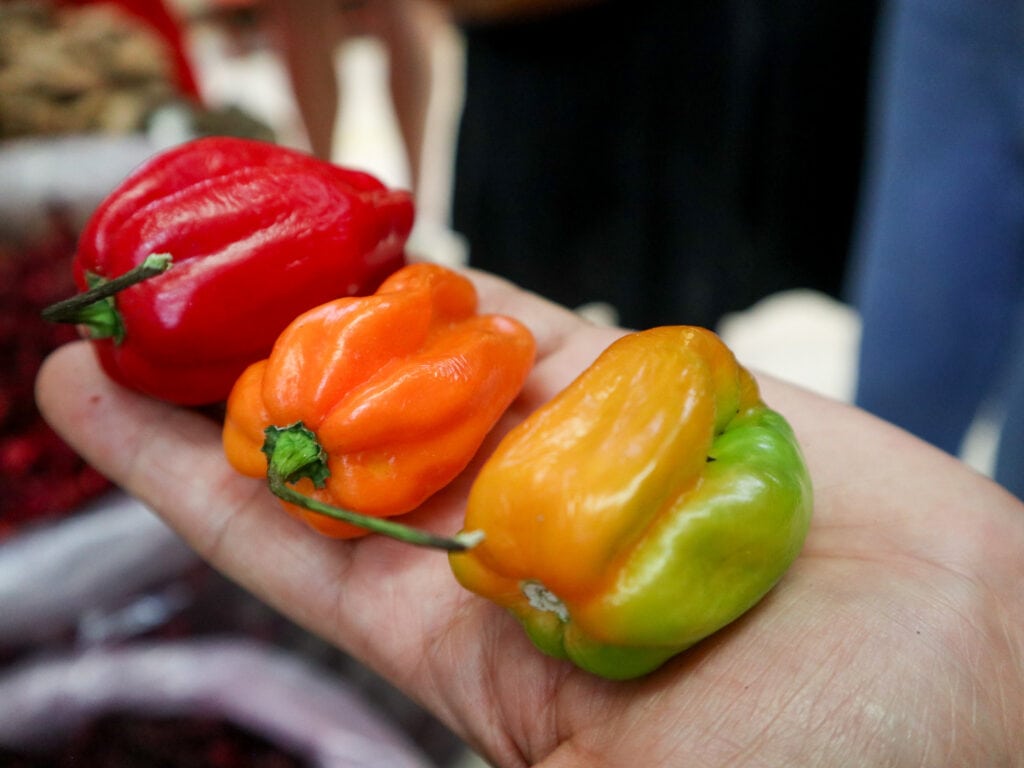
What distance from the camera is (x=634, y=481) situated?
1.00 metres

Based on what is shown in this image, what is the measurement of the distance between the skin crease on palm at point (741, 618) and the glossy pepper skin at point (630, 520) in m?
0.07

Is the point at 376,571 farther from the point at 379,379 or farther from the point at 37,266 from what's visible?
the point at 37,266

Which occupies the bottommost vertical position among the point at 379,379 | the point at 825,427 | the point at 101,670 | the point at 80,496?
the point at 101,670

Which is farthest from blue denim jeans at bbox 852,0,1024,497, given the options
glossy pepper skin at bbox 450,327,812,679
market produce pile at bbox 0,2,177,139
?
market produce pile at bbox 0,2,177,139

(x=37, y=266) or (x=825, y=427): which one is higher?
(x=825, y=427)

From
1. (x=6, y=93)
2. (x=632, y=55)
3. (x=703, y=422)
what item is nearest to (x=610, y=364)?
(x=703, y=422)

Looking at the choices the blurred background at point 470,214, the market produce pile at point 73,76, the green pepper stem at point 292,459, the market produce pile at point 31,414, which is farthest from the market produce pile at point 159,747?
the market produce pile at point 73,76

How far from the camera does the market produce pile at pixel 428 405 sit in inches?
39.1

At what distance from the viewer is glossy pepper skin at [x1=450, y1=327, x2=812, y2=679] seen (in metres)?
0.98

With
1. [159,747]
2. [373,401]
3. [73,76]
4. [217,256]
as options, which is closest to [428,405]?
[373,401]

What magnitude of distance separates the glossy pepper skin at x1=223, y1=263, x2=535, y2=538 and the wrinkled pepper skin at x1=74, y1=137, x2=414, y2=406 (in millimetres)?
159

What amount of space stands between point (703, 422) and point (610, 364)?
5.6 inches

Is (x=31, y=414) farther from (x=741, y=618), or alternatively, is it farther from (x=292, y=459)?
(x=741, y=618)

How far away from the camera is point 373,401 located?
1.17 meters
